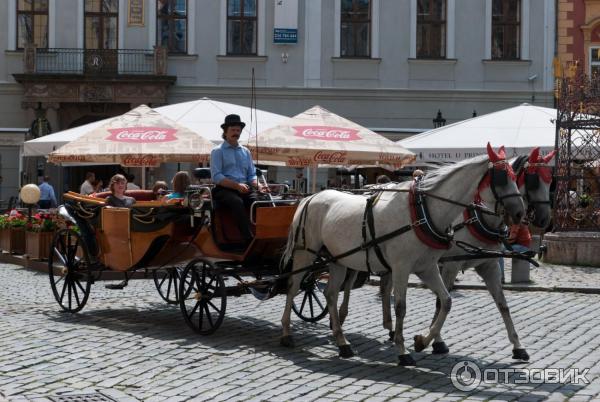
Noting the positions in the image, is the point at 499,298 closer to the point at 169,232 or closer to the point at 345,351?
the point at 345,351

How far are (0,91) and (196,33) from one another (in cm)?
590

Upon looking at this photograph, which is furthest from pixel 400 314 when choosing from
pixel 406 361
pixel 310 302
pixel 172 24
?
pixel 172 24

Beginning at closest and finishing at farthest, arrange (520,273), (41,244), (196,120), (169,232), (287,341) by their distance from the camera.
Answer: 1. (287,341)
2. (169,232)
3. (520,273)
4. (41,244)
5. (196,120)

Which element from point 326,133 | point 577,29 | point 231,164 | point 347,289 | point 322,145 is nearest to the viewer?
point 347,289

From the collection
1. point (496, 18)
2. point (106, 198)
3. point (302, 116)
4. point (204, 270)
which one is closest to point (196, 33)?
point (496, 18)

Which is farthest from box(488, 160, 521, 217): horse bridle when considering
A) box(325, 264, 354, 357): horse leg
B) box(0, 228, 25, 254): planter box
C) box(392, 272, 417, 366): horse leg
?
box(0, 228, 25, 254): planter box

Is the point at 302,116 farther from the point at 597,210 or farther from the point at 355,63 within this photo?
the point at 355,63

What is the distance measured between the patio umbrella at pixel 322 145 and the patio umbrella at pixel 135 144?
98cm

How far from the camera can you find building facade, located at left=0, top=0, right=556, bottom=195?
1107 inches

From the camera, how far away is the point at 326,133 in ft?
49.8

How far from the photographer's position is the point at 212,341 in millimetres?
8797

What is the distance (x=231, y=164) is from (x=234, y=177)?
13cm

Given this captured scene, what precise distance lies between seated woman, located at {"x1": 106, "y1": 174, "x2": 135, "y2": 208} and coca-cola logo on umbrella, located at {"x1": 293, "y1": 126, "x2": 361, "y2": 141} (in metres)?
4.44

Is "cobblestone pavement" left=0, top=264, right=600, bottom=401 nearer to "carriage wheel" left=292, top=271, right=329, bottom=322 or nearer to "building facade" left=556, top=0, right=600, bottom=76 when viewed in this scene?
"carriage wheel" left=292, top=271, right=329, bottom=322
